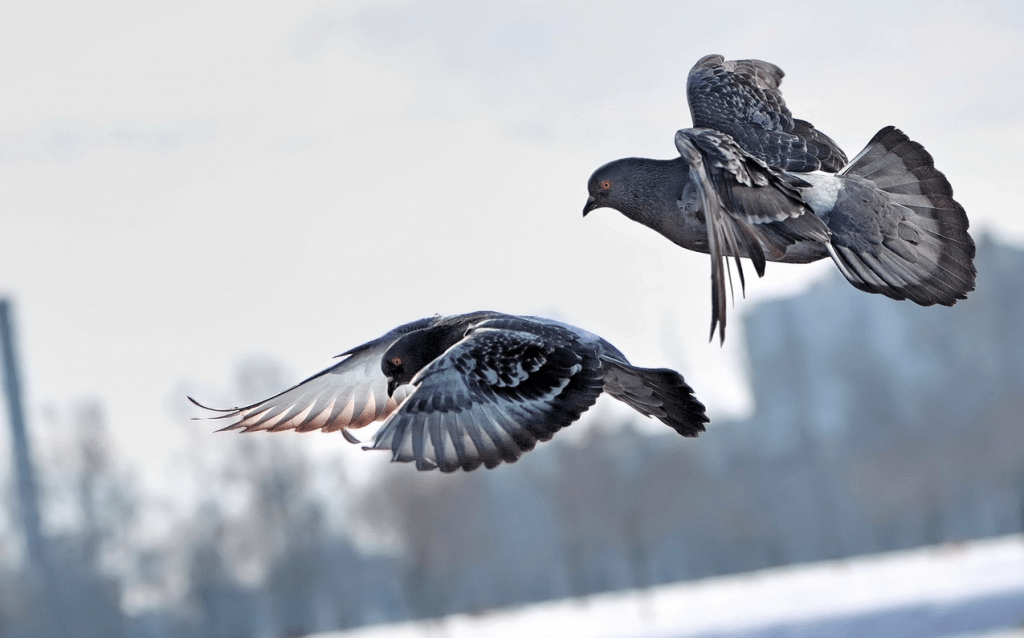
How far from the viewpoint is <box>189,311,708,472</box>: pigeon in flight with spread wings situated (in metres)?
3.44

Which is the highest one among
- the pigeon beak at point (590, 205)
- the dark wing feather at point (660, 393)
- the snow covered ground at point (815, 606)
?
the pigeon beak at point (590, 205)

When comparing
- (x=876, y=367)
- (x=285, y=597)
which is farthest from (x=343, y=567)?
(x=876, y=367)

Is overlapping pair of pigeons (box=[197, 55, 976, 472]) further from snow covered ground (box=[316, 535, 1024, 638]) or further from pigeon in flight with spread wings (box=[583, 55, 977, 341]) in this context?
snow covered ground (box=[316, 535, 1024, 638])

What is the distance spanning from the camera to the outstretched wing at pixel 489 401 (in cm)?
339

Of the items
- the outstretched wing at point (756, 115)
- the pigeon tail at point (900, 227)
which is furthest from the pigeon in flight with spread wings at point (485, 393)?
the outstretched wing at point (756, 115)

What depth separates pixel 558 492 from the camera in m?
51.6

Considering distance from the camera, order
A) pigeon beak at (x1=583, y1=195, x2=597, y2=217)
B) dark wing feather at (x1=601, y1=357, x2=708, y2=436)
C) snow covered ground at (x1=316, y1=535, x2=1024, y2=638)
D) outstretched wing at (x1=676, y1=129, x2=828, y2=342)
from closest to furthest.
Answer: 1. outstretched wing at (x1=676, y1=129, x2=828, y2=342)
2. dark wing feather at (x1=601, y1=357, x2=708, y2=436)
3. pigeon beak at (x1=583, y1=195, x2=597, y2=217)
4. snow covered ground at (x1=316, y1=535, x2=1024, y2=638)

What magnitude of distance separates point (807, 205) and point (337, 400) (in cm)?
176

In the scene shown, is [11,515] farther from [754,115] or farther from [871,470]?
[754,115]

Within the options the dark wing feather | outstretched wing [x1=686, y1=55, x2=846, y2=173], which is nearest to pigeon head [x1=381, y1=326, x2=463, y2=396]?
the dark wing feather

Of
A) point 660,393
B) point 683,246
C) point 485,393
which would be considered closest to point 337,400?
point 485,393

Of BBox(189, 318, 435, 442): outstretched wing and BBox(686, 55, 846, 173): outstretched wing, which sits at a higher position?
BBox(686, 55, 846, 173): outstretched wing

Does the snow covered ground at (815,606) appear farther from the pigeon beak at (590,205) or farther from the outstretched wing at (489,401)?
the outstretched wing at (489,401)

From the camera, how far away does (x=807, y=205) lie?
3682 millimetres
